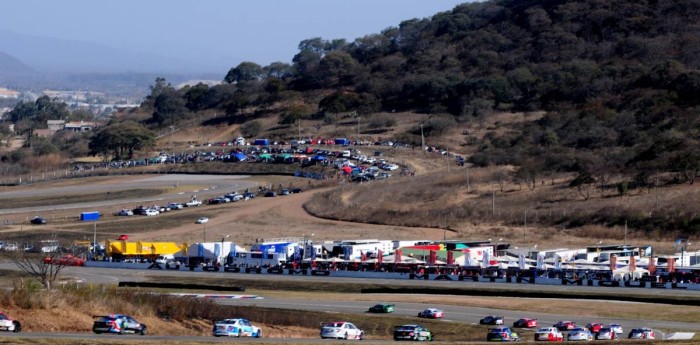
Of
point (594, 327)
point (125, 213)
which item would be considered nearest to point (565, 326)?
point (594, 327)

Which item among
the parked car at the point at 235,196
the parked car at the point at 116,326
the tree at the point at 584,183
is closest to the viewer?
the parked car at the point at 116,326

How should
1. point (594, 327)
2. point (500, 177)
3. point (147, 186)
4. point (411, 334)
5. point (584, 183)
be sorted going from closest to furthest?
point (411, 334)
point (594, 327)
point (584, 183)
point (500, 177)
point (147, 186)

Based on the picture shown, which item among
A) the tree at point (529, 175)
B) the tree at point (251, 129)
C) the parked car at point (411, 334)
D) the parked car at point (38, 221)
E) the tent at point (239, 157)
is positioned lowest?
the parked car at point (411, 334)

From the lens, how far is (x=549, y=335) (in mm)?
43031

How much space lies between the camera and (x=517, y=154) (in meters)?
116

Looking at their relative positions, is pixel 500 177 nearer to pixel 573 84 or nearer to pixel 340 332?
pixel 573 84

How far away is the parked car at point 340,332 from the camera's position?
4253 cm

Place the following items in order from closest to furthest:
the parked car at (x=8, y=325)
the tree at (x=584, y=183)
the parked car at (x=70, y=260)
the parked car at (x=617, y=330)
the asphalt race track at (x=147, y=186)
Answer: the parked car at (x=8, y=325)
the parked car at (x=617, y=330)
the parked car at (x=70, y=260)
the tree at (x=584, y=183)
the asphalt race track at (x=147, y=186)

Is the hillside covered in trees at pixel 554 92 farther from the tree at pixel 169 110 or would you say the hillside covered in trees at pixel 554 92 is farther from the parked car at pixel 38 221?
the parked car at pixel 38 221

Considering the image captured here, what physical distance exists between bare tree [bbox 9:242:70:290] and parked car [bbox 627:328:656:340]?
2487 centimetres

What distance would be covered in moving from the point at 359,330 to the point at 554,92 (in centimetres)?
11097

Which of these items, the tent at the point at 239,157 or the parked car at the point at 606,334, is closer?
the parked car at the point at 606,334

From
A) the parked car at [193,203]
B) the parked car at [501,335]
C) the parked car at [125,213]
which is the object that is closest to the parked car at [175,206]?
the parked car at [193,203]

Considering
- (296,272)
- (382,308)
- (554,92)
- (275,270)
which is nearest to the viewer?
(382,308)
